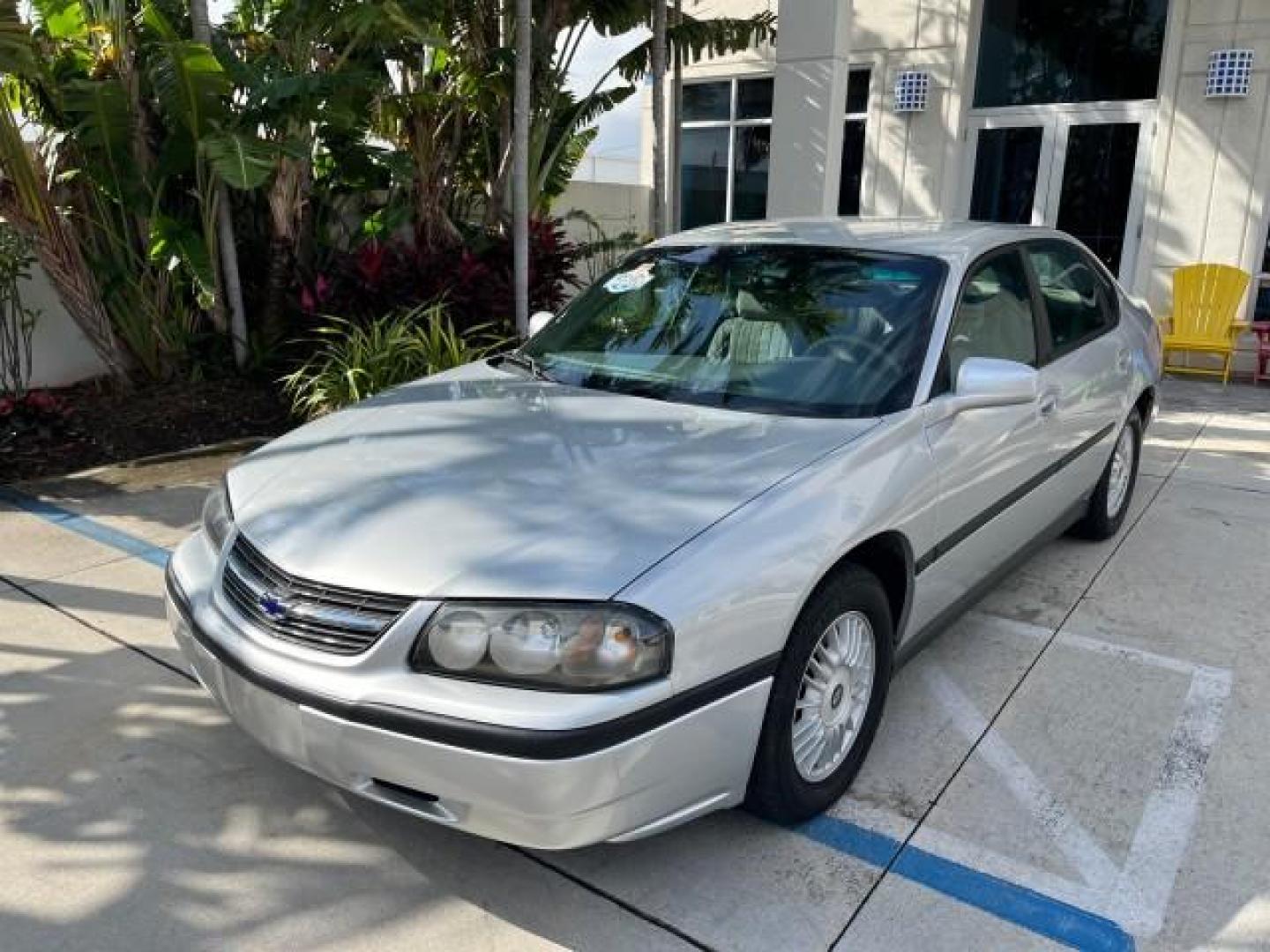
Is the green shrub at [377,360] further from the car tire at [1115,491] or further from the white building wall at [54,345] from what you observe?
the car tire at [1115,491]

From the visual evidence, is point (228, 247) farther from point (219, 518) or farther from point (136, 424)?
point (219, 518)

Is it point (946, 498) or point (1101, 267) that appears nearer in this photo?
point (946, 498)

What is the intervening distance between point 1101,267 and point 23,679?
17.4 feet

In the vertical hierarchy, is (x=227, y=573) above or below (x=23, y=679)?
above

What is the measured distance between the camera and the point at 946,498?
3.27 metres

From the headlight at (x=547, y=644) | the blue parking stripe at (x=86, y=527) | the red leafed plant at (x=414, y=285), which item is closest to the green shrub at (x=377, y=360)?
the red leafed plant at (x=414, y=285)

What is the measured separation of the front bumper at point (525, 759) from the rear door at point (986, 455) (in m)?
1.11

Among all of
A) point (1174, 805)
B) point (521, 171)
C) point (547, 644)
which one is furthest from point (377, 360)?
point (1174, 805)

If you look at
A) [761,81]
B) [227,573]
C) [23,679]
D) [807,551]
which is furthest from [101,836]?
[761,81]

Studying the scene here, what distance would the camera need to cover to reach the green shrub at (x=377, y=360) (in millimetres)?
6699

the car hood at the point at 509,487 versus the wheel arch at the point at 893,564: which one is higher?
the car hood at the point at 509,487

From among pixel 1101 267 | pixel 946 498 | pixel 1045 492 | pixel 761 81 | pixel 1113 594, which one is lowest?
pixel 1113 594

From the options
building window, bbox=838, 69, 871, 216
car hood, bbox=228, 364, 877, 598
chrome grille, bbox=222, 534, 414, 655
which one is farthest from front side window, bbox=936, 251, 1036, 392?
building window, bbox=838, 69, 871, 216

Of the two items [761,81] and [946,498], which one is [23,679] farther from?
[761,81]
